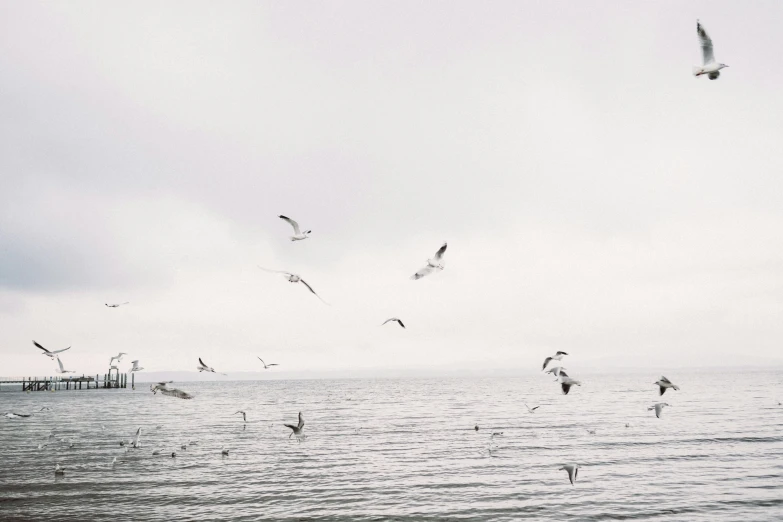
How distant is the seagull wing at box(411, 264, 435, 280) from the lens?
17578mm

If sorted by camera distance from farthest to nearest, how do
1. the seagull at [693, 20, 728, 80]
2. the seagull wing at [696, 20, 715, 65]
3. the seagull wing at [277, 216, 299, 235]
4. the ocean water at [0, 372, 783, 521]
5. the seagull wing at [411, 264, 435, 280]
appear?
the ocean water at [0, 372, 783, 521]
the seagull wing at [277, 216, 299, 235]
the seagull wing at [411, 264, 435, 280]
the seagull at [693, 20, 728, 80]
the seagull wing at [696, 20, 715, 65]

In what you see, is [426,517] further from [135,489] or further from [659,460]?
[659,460]

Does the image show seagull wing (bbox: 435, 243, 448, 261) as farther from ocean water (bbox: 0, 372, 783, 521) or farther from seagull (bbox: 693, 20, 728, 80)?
seagull (bbox: 693, 20, 728, 80)

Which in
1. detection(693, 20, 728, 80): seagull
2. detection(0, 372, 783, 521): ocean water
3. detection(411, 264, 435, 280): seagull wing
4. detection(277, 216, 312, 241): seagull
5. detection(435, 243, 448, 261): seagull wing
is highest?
detection(693, 20, 728, 80): seagull

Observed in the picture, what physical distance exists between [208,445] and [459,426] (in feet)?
60.3

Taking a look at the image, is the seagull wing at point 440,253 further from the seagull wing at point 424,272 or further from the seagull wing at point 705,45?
the seagull wing at point 705,45

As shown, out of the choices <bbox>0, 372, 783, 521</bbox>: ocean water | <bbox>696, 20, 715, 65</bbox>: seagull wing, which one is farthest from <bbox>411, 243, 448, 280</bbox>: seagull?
<bbox>696, 20, 715, 65</bbox>: seagull wing

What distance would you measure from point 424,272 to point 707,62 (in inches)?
363

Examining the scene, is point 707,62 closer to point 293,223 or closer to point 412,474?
point 293,223

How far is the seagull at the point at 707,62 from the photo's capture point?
45.7 ft

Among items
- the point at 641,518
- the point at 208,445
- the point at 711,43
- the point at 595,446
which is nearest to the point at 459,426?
the point at 595,446

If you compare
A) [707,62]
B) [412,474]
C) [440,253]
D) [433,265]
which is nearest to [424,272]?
[433,265]

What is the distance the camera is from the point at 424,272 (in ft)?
58.4

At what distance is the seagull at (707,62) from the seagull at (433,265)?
27.6ft
